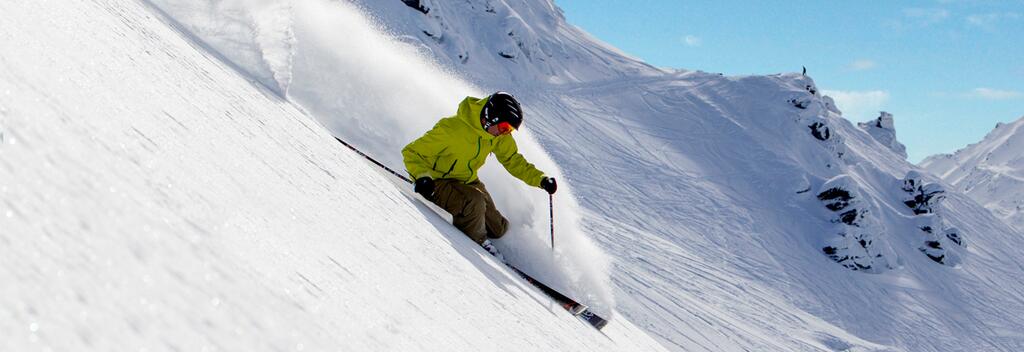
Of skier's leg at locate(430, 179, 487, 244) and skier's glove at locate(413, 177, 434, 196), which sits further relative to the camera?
skier's leg at locate(430, 179, 487, 244)

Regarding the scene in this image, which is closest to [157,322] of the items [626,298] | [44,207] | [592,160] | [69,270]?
[69,270]

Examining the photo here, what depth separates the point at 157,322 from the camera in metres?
1.46

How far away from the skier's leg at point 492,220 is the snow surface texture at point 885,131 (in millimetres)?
64708

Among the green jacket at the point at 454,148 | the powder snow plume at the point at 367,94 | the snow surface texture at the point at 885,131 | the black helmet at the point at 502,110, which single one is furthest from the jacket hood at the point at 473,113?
the snow surface texture at the point at 885,131

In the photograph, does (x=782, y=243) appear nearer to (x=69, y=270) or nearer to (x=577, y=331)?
(x=577, y=331)

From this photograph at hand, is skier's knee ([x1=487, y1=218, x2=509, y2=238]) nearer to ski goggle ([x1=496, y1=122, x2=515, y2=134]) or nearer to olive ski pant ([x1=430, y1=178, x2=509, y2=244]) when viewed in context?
olive ski pant ([x1=430, y1=178, x2=509, y2=244])

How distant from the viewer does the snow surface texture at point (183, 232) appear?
1.44 metres

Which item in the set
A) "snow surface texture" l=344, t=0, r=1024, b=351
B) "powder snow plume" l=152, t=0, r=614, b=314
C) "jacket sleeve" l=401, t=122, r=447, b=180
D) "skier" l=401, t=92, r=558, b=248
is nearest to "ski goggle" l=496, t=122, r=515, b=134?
"skier" l=401, t=92, r=558, b=248

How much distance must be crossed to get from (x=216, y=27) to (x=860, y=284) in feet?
91.8

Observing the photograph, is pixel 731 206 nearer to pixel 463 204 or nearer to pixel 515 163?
pixel 515 163

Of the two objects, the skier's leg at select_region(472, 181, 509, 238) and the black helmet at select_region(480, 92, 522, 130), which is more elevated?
the black helmet at select_region(480, 92, 522, 130)

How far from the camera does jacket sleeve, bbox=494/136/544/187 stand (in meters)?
6.65

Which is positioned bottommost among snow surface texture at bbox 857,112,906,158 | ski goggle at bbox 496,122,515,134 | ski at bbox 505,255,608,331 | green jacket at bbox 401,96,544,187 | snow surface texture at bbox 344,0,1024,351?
ski at bbox 505,255,608,331

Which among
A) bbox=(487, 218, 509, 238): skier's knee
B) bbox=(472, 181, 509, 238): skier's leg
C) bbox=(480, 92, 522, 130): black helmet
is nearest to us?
bbox=(480, 92, 522, 130): black helmet
